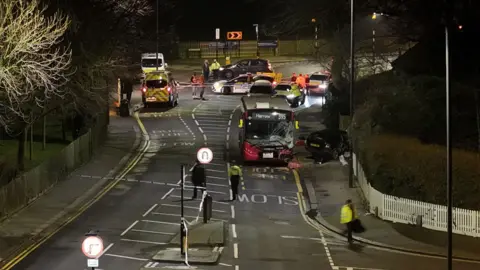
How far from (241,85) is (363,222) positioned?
33745 millimetres

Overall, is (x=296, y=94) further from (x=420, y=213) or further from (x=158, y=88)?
(x=420, y=213)

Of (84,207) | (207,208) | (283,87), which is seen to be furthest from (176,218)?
(283,87)

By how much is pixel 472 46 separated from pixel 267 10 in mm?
63297

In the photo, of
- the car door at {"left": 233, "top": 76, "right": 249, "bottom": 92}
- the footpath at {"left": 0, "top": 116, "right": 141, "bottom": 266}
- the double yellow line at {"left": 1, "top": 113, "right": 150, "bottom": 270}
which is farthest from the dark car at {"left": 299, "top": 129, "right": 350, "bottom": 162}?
the car door at {"left": 233, "top": 76, "right": 249, "bottom": 92}

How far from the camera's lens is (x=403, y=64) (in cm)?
3844

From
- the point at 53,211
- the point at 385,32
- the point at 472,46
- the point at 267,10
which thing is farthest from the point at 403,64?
the point at 267,10

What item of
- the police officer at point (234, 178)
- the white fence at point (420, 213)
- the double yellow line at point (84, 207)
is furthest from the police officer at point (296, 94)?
the white fence at point (420, 213)

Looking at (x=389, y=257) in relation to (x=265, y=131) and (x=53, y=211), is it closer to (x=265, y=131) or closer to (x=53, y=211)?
(x=53, y=211)

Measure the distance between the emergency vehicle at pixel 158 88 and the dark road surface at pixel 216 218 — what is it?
1006 centimetres

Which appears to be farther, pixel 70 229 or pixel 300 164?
pixel 300 164

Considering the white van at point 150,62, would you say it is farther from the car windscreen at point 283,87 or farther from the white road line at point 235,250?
the white road line at point 235,250

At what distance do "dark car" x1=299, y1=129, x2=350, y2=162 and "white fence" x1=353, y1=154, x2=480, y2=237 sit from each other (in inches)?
368

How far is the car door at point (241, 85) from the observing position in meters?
59.7

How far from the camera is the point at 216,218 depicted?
27.5m
